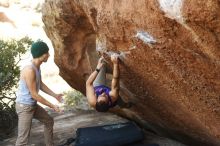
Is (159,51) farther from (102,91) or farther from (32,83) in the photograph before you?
(32,83)

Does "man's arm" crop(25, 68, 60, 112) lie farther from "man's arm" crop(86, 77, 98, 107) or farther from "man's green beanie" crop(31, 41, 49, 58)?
"man's arm" crop(86, 77, 98, 107)

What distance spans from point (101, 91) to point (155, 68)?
1.55m

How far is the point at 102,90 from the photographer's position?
7.57m

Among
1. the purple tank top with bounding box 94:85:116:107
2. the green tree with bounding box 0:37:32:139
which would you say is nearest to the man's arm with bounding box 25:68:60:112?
the purple tank top with bounding box 94:85:116:107

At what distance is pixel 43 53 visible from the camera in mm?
7289

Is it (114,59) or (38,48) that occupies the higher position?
(38,48)

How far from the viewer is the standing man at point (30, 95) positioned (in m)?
7.20

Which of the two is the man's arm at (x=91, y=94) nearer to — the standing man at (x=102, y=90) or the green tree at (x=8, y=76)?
the standing man at (x=102, y=90)

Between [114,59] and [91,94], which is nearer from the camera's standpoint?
[114,59]

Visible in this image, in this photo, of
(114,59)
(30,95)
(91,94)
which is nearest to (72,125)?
(30,95)

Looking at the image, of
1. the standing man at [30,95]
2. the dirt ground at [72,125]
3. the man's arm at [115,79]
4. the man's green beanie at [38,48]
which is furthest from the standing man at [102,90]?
the dirt ground at [72,125]

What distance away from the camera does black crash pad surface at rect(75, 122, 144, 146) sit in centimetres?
789

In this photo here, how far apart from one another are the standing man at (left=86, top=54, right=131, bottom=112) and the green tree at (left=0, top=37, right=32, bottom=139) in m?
3.46

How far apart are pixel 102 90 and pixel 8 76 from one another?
12.4 feet
